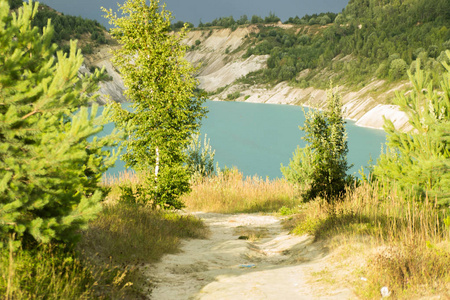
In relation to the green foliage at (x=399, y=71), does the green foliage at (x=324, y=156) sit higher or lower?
lower

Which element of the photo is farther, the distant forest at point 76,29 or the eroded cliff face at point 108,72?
the distant forest at point 76,29

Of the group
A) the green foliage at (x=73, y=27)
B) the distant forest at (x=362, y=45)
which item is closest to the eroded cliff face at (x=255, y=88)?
the distant forest at (x=362, y=45)

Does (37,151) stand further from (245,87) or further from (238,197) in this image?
(245,87)

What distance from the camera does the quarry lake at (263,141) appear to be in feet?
151

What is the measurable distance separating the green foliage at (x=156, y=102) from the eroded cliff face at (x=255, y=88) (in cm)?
3413

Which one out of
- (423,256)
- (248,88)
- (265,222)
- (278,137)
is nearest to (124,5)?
(265,222)

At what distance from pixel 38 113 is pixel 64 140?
2.78 ft

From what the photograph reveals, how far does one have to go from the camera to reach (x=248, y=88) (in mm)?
140500

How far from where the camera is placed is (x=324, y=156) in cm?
1425

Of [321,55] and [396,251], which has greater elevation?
[321,55]

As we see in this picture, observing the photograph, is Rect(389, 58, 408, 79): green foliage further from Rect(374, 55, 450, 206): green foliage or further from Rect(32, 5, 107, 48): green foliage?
Rect(32, 5, 107, 48): green foliage

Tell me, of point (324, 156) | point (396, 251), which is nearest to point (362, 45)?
point (324, 156)

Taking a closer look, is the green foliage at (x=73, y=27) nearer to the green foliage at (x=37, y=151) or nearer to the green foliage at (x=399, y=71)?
the green foliage at (x=399, y=71)

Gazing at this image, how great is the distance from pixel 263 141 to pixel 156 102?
2020 inches
